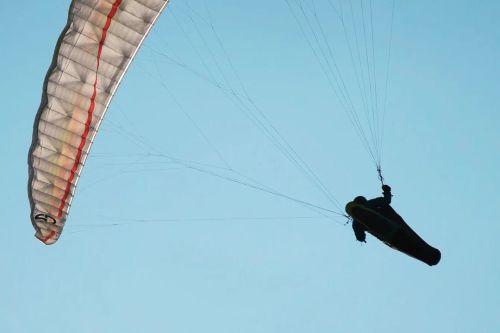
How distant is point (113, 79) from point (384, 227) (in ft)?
24.6

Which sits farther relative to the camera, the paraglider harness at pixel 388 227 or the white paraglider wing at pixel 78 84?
the white paraglider wing at pixel 78 84

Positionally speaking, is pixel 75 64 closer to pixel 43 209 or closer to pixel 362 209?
pixel 43 209

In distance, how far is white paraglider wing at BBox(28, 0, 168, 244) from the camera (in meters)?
18.1

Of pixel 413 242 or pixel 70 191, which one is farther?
pixel 70 191

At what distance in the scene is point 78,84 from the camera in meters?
18.7

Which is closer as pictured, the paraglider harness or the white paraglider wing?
the paraglider harness

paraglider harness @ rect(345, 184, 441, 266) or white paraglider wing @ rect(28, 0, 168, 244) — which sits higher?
white paraglider wing @ rect(28, 0, 168, 244)

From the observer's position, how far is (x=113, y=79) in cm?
1884

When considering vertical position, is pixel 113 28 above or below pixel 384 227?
above

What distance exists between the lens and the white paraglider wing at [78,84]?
1809 centimetres

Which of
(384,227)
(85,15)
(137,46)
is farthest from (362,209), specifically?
(85,15)

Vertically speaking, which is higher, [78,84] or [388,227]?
[78,84]

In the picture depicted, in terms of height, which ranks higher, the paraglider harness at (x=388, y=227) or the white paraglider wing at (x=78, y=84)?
the white paraglider wing at (x=78, y=84)

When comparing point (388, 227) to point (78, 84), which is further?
point (78, 84)
